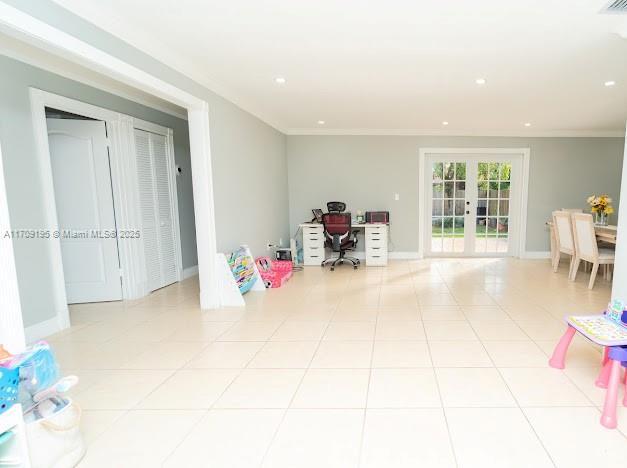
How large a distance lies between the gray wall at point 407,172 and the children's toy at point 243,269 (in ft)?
7.85

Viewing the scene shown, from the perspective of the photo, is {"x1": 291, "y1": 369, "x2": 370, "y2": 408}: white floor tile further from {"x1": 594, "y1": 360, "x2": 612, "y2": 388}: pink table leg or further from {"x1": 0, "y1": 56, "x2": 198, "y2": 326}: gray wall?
{"x1": 0, "y1": 56, "x2": 198, "y2": 326}: gray wall

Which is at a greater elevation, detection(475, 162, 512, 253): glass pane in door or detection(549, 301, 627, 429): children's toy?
detection(475, 162, 512, 253): glass pane in door

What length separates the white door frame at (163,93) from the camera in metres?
1.64

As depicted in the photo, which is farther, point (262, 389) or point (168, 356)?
point (168, 356)

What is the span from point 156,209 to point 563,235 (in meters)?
5.48

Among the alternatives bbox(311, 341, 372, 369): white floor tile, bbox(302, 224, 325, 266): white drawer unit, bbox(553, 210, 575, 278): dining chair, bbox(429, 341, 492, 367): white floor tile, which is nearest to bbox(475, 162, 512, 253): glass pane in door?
bbox(553, 210, 575, 278): dining chair

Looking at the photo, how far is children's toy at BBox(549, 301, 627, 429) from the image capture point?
1611mm

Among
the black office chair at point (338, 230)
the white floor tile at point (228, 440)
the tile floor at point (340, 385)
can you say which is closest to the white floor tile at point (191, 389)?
the tile floor at point (340, 385)

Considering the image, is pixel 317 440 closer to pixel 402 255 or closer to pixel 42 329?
pixel 42 329

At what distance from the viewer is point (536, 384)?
1.96m

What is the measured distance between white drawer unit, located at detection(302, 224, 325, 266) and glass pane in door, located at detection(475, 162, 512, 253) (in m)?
2.90

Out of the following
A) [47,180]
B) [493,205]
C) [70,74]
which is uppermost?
[70,74]

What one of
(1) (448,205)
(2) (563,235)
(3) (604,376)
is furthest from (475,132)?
(3) (604,376)

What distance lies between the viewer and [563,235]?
4.60 metres
